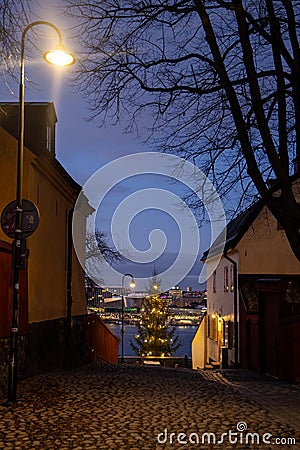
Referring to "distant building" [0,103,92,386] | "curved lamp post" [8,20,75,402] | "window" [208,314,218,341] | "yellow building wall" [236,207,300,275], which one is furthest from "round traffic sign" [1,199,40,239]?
"window" [208,314,218,341]

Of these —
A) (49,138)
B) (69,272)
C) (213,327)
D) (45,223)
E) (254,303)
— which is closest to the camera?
(45,223)

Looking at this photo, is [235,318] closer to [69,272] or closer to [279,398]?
[69,272]

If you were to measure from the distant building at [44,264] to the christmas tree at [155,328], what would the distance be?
91.5ft

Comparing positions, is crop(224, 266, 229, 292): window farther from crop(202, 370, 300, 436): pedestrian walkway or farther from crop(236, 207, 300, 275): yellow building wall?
crop(202, 370, 300, 436): pedestrian walkway

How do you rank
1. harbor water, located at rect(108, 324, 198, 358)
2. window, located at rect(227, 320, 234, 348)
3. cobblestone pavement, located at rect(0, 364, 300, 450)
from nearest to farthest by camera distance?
cobblestone pavement, located at rect(0, 364, 300, 450)
window, located at rect(227, 320, 234, 348)
harbor water, located at rect(108, 324, 198, 358)

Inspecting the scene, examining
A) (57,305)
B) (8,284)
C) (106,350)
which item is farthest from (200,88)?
(106,350)

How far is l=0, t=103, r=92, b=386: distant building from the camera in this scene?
12.5m

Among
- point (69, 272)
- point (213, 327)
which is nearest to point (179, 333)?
point (213, 327)

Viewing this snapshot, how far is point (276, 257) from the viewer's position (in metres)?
27.7

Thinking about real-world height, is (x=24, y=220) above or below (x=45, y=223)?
below

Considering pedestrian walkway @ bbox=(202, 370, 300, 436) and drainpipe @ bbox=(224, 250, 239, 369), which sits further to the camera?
drainpipe @ bbox=(224, 250, 239, 369)

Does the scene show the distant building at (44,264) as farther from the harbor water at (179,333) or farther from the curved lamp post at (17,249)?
the harbor water at (179,333)

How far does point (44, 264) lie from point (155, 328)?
35.1 metres

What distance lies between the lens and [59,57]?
31.0ft
